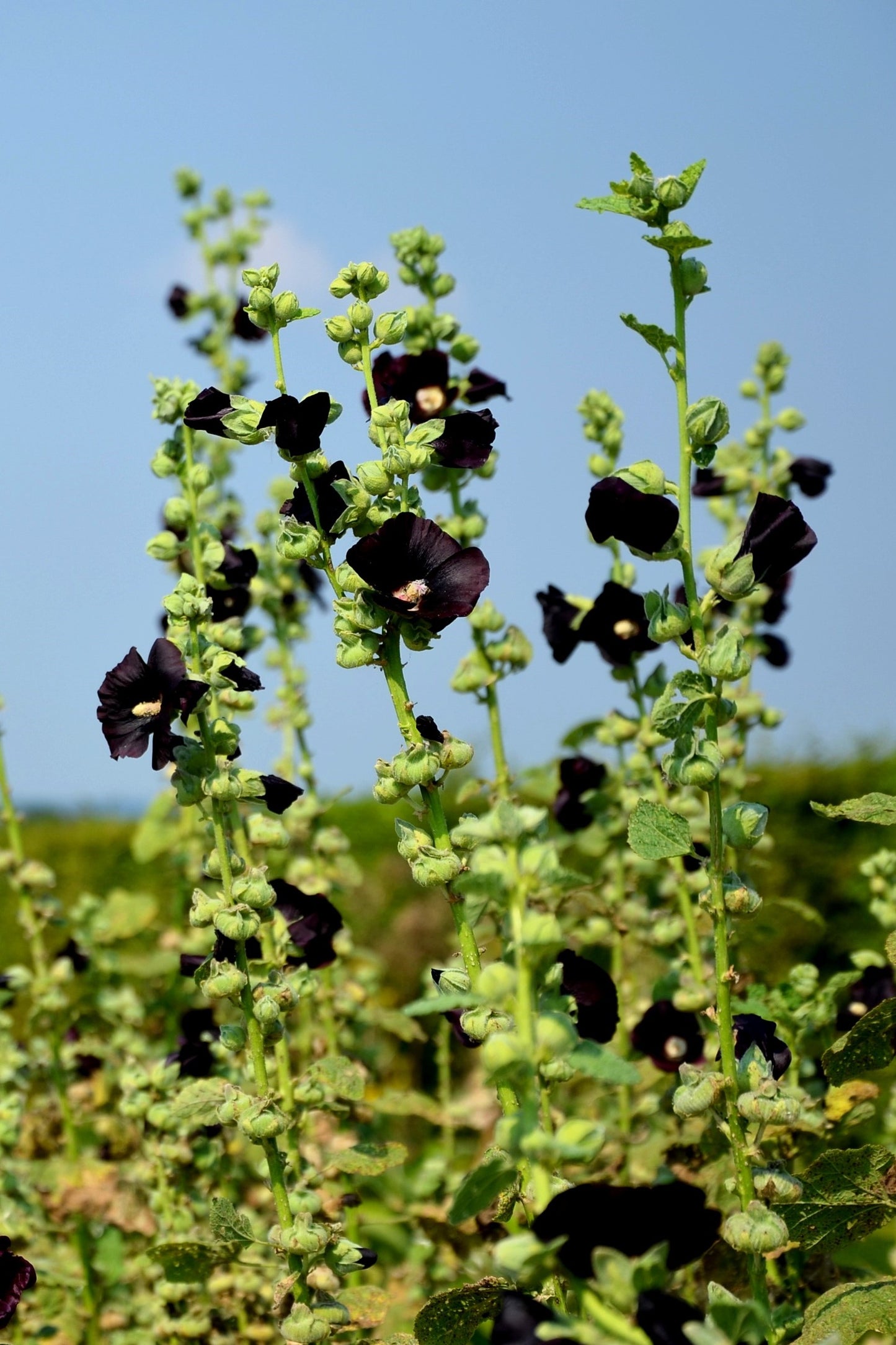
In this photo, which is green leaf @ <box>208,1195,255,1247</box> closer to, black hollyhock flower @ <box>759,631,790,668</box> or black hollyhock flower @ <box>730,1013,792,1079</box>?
black hollyhock flower @ <box>730,1013,792,1079</box>

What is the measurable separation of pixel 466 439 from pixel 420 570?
Result: 0.26m

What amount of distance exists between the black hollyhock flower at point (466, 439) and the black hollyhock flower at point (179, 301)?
93.3 inches

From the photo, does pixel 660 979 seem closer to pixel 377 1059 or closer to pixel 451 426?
pixel 377 1059

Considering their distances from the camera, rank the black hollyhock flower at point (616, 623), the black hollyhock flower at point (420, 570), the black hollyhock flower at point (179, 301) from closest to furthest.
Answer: the black hollyhock flower at point (420, 570)
the black hollyhock flower at point (616, 623)
the black hollyhock flower at point (179, 301)

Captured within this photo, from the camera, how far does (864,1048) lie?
1.34 metres

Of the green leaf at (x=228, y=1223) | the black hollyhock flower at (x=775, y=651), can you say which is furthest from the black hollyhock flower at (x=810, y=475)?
the green leaf at (x=228, y=1223)

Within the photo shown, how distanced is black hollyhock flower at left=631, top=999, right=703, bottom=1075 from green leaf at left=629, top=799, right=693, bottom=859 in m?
1.06

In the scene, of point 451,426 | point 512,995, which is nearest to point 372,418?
point 451,426

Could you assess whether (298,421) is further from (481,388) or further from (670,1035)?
(670,1035)

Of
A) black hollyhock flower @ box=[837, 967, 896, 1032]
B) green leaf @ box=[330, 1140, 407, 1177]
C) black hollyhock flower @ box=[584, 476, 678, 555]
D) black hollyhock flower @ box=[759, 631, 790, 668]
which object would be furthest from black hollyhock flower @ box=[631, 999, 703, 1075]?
black hollyhock flower @ box=[584, 476, 678, 555]

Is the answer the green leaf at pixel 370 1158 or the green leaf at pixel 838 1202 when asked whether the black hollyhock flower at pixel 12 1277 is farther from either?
the green leaf at pixel 838 1202

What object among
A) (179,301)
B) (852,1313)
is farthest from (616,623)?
(179,301)

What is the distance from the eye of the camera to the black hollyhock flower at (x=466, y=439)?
4.91 ft

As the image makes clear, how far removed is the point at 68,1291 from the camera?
2418 mm
